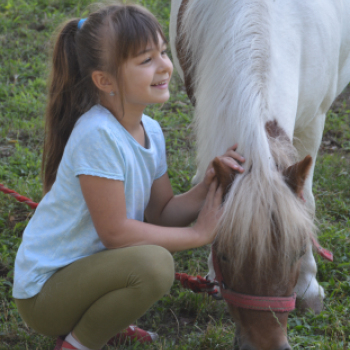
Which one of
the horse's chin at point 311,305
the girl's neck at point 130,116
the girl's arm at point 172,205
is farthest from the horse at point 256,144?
the horse's chin at point 311,305

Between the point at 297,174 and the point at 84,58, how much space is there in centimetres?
86

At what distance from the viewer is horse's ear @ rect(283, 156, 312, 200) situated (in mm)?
1575

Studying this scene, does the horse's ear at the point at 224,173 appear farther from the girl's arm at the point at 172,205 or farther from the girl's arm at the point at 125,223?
the girl's arm at the point at 172,205

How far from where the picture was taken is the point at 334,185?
343 cm

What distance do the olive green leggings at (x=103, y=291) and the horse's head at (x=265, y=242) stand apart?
0.85 feet

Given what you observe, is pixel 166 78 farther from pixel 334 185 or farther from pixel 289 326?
pixel 334 185

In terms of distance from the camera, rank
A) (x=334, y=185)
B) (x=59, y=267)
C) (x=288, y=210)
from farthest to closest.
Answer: (x=334, y=185) → (x=59, y=267) → (x=288, y=210)

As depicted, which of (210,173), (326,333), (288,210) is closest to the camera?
(288,210)

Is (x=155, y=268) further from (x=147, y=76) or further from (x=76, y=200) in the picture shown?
(x=147, y=76)

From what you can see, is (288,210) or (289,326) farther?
(289,326)

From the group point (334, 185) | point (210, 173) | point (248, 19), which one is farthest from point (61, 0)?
point (210, 173)

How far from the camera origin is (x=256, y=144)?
5.23 ft

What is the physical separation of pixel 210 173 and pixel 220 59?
1.51ft

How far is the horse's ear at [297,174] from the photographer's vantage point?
1575 millimetres
